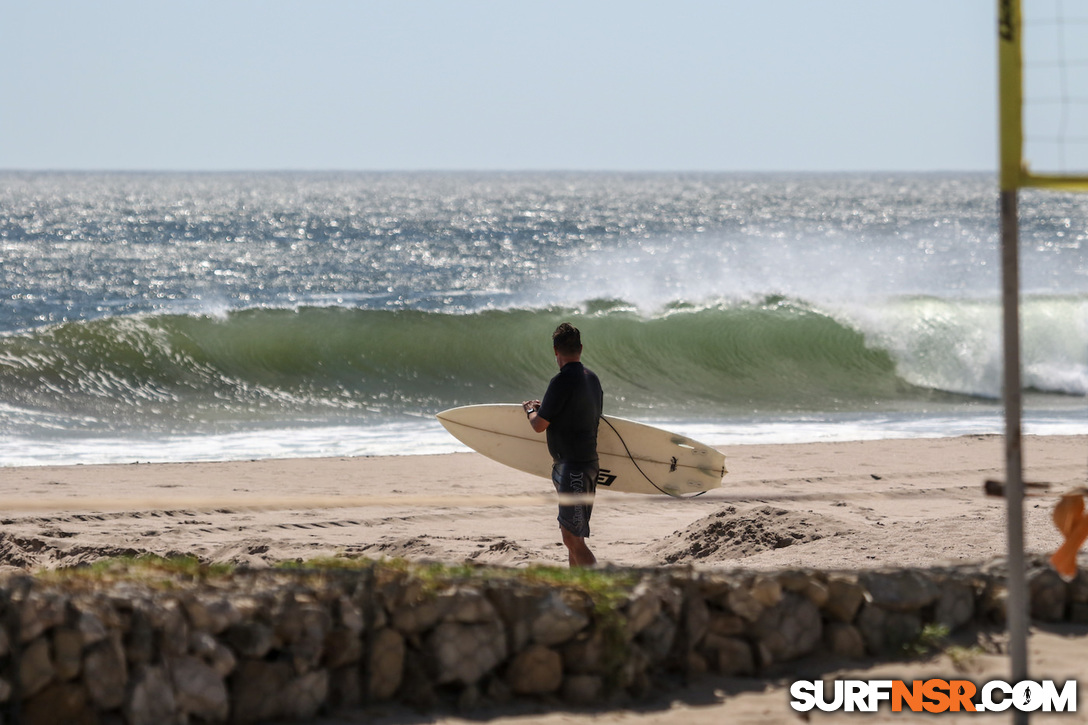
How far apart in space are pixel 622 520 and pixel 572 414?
215 cm

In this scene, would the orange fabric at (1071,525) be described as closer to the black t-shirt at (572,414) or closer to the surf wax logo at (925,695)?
the surf wax logo at (925,695)

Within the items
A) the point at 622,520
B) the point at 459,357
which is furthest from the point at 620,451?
the point at 459,357

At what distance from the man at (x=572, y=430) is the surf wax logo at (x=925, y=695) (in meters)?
1.88

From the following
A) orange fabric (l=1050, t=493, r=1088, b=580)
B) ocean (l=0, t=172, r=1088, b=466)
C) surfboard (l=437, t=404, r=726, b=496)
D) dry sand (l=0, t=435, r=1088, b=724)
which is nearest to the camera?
orange fabric (l=1050, t=493, r=1088, b=580)

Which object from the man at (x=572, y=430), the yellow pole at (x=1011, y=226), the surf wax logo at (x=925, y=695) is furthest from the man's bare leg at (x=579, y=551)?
the yellow pole at (x=1011, y=226)

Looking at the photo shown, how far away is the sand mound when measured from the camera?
20.5 feet

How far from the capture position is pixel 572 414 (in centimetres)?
555

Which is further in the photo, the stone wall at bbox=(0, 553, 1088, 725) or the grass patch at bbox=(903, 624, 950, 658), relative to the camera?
the grass patch at bbox=(903, 624, 950, 658)

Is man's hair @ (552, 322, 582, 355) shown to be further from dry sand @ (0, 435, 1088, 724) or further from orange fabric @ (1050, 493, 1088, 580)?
orange fabric @ (1050, 493, 1088, 580)

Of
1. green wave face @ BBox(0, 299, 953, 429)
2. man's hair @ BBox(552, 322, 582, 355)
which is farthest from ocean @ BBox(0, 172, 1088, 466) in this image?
man's hair @ BBox(552, 322, 582, 355)

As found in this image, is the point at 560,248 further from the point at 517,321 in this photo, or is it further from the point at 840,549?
the point at 840,549

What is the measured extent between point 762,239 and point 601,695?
2136 inches

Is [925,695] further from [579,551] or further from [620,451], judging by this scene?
[620,451]

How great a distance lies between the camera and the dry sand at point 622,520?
3875mm
